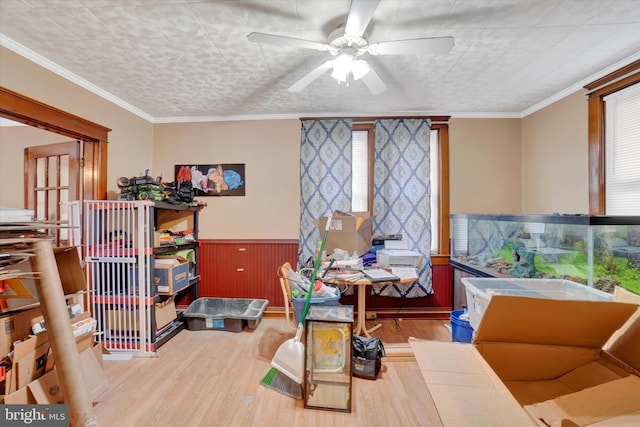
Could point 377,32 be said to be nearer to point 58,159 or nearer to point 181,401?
point 181,401

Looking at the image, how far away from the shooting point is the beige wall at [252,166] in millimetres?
3475

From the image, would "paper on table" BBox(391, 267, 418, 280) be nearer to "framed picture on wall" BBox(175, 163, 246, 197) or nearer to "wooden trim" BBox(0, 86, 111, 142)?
"framed picture on wall" BBox(175, 163, 246, 197)

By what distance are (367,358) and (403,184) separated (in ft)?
6.63

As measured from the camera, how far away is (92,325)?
2014 millimetres

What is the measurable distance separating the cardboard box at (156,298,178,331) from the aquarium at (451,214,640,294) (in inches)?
131

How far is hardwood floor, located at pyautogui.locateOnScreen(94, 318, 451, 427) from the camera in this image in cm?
175

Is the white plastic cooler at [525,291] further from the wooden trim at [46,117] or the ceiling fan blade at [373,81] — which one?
the wooden trim at [46,117]

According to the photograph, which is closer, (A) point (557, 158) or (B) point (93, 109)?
(B) point (93, 109)

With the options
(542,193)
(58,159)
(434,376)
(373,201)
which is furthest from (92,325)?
(542,193)

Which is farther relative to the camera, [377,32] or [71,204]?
[71,204]

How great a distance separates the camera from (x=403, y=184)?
10.9 feet

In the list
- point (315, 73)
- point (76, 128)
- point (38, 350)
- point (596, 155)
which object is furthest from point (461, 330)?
point (76, 128)

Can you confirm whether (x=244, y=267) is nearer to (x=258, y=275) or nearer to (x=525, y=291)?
(x=258, y=275)

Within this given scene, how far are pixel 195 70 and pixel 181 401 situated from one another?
8.75ft
